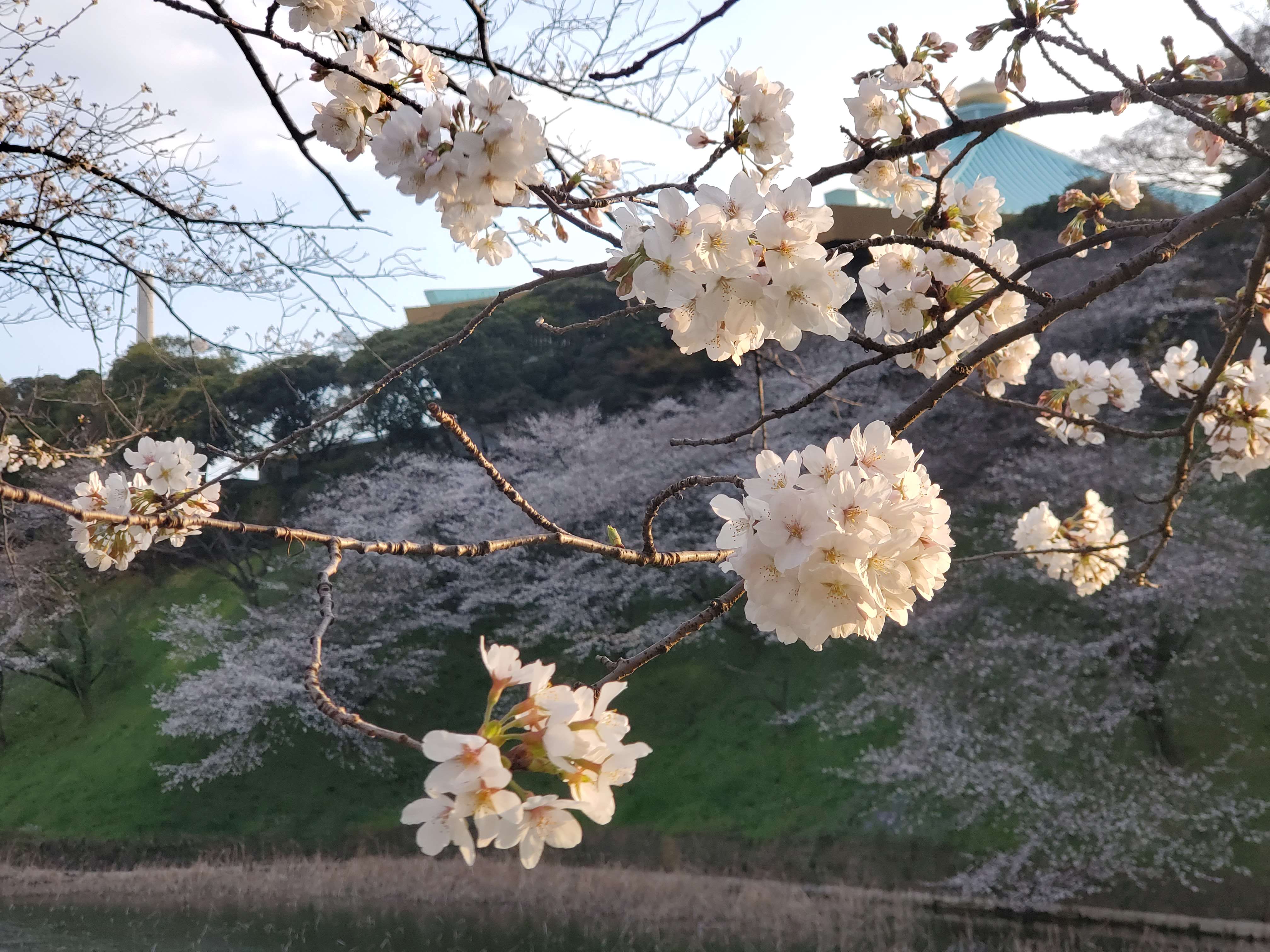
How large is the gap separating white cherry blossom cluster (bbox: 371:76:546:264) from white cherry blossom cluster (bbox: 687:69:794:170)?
12.1 inches

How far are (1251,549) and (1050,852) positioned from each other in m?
1.72

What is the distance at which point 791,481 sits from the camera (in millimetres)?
549

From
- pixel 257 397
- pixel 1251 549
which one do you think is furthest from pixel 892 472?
pixel 257 397

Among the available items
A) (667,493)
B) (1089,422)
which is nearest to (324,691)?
(667,493)

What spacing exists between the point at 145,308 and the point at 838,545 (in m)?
2.28

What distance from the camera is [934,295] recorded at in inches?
34.5

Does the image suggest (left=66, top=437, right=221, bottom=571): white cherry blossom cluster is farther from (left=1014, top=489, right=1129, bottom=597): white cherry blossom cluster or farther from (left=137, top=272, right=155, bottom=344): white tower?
(left=1014, top=489, right=1129, bottom=597): white cherry blossom cluster

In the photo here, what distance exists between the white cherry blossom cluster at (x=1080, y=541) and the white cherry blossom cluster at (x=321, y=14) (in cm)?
124

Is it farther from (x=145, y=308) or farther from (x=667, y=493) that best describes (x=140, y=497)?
(x=145, y=308)

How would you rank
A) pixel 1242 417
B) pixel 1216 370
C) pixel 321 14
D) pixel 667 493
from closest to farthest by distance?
pixel 667 493
pixel 321 14
pixel 1216 370
pixel 1242 417

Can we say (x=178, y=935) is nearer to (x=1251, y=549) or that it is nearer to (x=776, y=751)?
(x=776, y=751)

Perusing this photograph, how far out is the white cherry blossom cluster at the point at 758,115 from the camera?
0.88 m

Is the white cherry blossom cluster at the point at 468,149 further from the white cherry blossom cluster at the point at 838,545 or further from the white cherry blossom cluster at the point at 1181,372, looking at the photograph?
the white cherry blossom cluster at the point at 1181,372

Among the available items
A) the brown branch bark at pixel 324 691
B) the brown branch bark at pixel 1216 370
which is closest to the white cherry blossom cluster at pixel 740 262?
the brown branch bark at pixel 324 691
